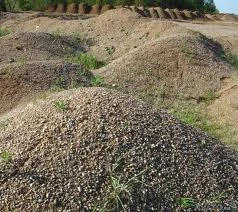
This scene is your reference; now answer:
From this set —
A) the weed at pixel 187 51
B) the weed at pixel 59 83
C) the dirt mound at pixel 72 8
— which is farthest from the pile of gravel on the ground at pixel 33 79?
the dirt mound at pixel 72 8

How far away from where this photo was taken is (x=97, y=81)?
29.1 feet

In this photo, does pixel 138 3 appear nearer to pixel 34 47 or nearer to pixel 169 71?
pixel 34 47

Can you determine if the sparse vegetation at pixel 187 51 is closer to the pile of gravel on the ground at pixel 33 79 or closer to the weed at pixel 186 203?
the pile of gravel on the ground at pixel 33 79

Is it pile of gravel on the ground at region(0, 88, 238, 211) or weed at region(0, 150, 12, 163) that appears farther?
weed at region(0, 150, 12, 163)

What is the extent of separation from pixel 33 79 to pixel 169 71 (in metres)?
2.39

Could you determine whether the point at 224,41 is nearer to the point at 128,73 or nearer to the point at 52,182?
the point at 128,73

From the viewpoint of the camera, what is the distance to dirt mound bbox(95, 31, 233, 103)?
9336 millimetres

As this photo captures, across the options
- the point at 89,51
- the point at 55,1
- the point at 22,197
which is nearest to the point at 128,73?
the point at 89,51

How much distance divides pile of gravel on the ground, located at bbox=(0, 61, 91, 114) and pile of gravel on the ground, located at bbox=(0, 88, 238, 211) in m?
2.71

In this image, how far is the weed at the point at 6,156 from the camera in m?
4.68

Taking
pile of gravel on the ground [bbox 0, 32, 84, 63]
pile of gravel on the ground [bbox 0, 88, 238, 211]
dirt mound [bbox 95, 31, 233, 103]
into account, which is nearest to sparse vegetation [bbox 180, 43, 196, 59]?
dirt mound [bbox 95, 31, 233, 103]

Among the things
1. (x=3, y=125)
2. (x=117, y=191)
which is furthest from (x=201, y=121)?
(x=117, y=191)

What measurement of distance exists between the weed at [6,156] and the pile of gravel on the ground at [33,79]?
3250 mm

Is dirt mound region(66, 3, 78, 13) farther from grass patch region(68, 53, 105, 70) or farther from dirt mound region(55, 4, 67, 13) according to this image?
grass patch region(68, 53, 105, 70)
